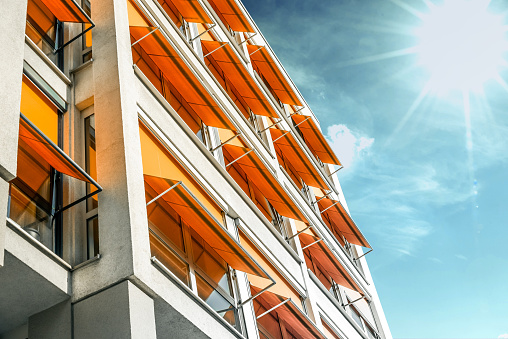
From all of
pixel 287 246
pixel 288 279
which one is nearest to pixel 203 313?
pixel 288 279

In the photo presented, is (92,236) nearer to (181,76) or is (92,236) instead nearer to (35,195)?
(35,195)

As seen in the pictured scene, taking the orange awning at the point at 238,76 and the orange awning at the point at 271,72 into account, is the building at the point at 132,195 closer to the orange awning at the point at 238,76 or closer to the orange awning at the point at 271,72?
the orange awning at the point at 238,76

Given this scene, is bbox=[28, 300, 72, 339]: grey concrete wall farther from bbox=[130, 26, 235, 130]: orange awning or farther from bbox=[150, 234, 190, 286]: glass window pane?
bbox=[130, 26, 235, 130]: orange awning

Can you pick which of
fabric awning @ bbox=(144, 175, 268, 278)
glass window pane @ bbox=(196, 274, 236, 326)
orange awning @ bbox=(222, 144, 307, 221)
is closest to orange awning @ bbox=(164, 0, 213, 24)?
orange awning @ bbox=(222, 144, 307, 221)

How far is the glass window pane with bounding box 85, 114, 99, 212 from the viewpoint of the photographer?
827 centimetres

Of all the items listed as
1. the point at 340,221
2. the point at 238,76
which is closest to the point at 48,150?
the point at 238,76

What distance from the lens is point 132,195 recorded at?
8.16m

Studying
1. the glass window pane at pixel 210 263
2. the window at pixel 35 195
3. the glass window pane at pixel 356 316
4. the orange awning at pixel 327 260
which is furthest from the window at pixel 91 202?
the glass window pane at pixel 356 316

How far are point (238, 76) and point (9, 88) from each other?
1105 centimetres

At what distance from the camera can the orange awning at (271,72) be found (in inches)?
850

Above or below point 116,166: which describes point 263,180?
above

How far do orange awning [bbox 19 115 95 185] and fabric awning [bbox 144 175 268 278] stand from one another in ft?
4.90

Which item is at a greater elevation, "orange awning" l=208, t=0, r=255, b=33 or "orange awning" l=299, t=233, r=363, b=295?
"orange awning" l=208, t=0, r=255, b=33

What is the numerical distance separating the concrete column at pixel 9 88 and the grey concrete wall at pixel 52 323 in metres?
1.63
